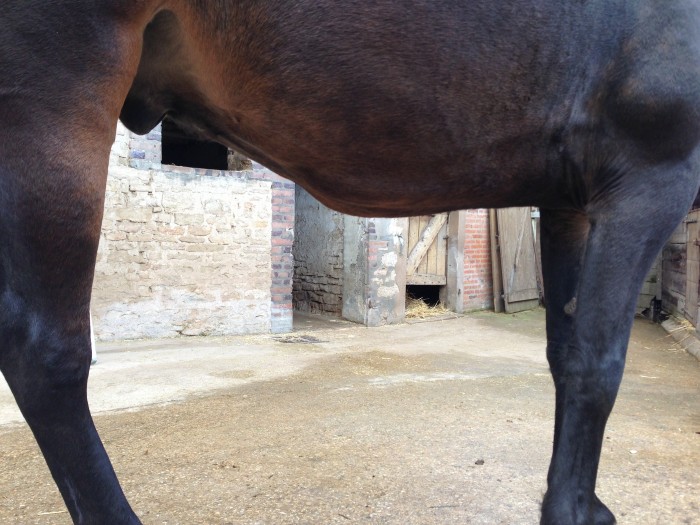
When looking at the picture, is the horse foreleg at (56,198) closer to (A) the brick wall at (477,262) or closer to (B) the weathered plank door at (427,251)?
(B) the weathered plank door at (427,251)

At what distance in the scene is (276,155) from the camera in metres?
1.37

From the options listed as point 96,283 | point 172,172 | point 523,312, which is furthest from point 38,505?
point 523,312

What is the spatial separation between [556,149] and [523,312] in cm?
942

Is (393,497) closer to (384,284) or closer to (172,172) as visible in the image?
(172,172)

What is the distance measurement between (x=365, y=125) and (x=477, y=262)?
30.2 ft

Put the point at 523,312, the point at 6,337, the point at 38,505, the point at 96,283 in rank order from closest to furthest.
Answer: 1. the point at 6,337
2. the point at 38,505
3. the point at 96,283
4. the point at 523,312

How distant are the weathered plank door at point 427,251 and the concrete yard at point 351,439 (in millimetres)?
3483

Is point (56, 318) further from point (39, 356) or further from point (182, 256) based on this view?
point (182, 256)

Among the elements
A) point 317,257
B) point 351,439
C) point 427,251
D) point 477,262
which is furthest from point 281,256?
point 351,439

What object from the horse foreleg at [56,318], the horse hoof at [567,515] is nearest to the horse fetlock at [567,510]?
the horse hoof at [567,515]

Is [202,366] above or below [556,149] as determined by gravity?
below

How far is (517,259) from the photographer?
34.6ft

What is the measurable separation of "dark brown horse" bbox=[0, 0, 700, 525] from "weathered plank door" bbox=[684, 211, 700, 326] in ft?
21.4

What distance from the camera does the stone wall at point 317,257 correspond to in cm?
917
